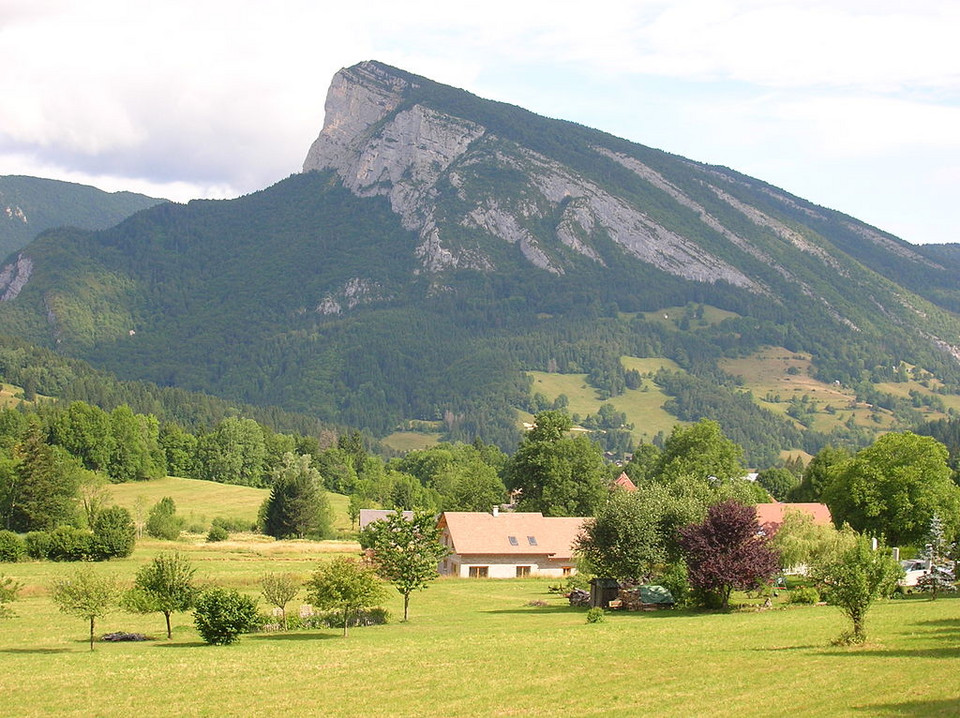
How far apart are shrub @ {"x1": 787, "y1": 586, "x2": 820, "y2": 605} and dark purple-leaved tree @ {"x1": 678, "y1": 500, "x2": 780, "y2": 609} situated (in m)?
1.62

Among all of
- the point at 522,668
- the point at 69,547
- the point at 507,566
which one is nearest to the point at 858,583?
the point at 522,668

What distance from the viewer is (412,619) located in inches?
2477

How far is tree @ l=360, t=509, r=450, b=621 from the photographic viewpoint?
6369cm

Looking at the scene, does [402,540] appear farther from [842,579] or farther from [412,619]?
[842,579]

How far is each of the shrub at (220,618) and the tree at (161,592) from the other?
109 inches

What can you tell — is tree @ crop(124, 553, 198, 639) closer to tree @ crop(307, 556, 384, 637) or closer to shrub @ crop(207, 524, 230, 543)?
tree @ crop(307, 556, 384, 637)

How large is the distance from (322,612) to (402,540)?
6.49 m

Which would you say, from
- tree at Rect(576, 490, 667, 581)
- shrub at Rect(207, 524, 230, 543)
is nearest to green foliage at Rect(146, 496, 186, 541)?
shrub at Rect(207, 524, 230, 543)

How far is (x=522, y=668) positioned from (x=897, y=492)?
173 ft

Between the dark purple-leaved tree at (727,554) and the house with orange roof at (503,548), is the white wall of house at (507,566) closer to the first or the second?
the house with orange roof at (503,548)

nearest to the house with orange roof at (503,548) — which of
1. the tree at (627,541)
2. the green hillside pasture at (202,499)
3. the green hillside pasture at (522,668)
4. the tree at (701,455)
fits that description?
the tree at (701,455)

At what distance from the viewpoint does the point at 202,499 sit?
5930 inches

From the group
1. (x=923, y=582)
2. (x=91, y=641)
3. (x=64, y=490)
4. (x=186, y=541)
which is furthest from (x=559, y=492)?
(x=91, y=641)

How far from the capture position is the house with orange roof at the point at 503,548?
95.2 m
